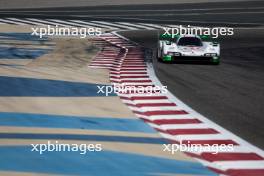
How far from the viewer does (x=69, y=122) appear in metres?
9.32

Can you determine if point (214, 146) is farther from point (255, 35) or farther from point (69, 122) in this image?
point (255, 35)

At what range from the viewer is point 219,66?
1845 centimetres

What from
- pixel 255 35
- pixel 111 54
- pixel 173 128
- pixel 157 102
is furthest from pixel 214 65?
pixel 255 35

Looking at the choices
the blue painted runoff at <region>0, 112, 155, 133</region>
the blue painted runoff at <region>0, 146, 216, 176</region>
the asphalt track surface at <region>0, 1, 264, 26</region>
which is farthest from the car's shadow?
the asphalt track surface at <region>0, 1, 264, 26</region>

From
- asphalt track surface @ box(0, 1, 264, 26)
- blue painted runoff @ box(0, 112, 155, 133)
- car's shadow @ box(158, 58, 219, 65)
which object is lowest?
car's shadow @ box(158, 58, 219, 65)

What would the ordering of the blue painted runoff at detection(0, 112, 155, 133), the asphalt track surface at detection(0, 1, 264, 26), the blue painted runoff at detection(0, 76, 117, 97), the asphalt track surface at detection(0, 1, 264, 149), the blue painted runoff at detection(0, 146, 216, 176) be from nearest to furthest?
1. the blue painted runoff at detection(0, 146, 216, 176)
2. the blue painted runoff at detection(0, 112, 155, 133)
3. the asphalt track surface at detection(0, 1, 264, 149)
4. the blue painted runoff at detection(0, 76, 117, 97)
5. the asphalt track surface at detection(0, 1, 264, 26)

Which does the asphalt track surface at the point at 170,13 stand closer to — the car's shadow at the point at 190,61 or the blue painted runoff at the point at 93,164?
the car's shadow at the point at 190,61

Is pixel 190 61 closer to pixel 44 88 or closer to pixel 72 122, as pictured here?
pixel 44 88

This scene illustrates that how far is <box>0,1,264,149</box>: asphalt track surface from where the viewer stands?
419 inches

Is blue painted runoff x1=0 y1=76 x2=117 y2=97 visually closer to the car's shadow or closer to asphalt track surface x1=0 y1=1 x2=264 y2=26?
the car's shadow

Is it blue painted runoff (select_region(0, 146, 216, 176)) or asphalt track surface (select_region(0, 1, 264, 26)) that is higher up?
asphalt track surface (select_region(0, 1, 264, 26))

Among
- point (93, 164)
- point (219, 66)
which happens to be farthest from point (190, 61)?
point (93, 164)

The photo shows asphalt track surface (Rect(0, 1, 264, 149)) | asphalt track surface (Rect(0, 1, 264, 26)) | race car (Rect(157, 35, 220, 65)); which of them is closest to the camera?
asphalt track surface (Rect(0, 1, 264, 149))

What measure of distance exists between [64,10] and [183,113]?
31.3 metres
